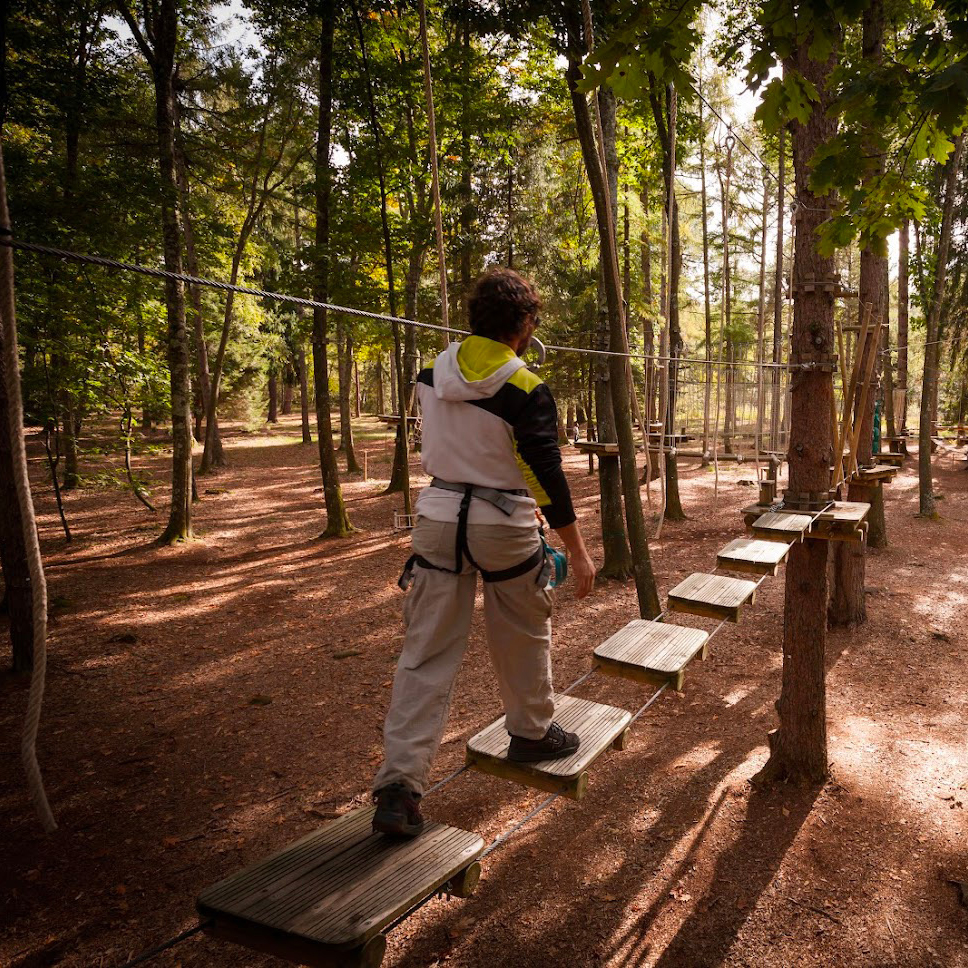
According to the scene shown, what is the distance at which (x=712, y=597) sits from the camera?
3482mm

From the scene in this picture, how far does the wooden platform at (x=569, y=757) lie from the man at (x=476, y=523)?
0.99ft

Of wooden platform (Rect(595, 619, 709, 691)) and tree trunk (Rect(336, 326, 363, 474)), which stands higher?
tree trunk (Rect(336, 326, 363, 474))

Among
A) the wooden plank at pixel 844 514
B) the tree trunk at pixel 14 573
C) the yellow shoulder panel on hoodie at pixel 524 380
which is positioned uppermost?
the yellow shoulder panel on hoodie at pixel 524 380

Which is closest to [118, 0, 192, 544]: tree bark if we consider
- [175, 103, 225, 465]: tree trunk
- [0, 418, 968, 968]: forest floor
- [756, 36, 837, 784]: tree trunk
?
[175, 103, 225, 465]: tree trunk

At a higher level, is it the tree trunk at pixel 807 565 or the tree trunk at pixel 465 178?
the tree trunk at pixel 465 178

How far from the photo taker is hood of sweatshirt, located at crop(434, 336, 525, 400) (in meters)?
1.77

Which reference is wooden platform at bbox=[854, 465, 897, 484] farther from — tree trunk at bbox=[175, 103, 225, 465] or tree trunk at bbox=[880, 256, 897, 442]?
tree trunk at bbox=[175, 103, 225, 465]

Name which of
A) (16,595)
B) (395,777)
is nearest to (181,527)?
(16,595)

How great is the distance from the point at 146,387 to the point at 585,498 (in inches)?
315

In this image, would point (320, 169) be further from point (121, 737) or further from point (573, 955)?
point (573, 955)

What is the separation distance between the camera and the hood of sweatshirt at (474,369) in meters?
1.77

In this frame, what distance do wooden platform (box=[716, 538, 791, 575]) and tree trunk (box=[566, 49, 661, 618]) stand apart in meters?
1.44

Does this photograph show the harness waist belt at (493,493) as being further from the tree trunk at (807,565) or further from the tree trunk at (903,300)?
the tree trunk at (903,300)

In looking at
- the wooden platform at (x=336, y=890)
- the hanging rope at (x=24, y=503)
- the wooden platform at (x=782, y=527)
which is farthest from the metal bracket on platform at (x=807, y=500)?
the hanging rope at (x=24, y=503)
